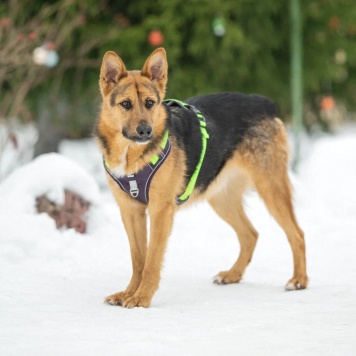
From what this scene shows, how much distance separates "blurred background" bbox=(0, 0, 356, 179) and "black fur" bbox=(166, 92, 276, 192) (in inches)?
170

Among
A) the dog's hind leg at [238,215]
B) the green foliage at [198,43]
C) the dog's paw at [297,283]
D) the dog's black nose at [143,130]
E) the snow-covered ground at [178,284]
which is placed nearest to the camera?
the snow-covered ground at [178,284]

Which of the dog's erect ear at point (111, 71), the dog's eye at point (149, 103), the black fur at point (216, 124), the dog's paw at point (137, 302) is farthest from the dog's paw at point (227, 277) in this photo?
the dog's erect ear at point (111, 71)

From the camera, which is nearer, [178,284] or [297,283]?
[297,283]

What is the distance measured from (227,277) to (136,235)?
107 centimetres

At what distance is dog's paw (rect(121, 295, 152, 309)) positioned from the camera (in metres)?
5.01

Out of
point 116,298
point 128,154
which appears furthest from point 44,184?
point 116,298

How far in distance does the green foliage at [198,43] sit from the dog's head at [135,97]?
523 cm

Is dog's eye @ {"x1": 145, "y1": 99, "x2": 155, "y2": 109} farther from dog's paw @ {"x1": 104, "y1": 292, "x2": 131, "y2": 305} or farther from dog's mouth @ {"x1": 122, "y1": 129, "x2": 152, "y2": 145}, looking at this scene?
dog's paw @ {"x1": 104, "y1": 292, "x2": 131, "y2": 305}

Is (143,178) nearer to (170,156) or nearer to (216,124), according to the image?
(170,156)

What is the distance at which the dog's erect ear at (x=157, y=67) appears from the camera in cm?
532

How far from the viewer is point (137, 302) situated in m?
5.03

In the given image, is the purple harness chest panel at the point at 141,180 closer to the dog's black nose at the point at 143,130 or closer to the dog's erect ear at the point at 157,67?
the dog's black nose at the point at 143,130

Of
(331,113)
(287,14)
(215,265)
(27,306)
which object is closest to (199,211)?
(215,265)

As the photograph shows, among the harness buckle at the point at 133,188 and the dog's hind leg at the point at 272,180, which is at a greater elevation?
the dog's hind leg at the point at 272,180
